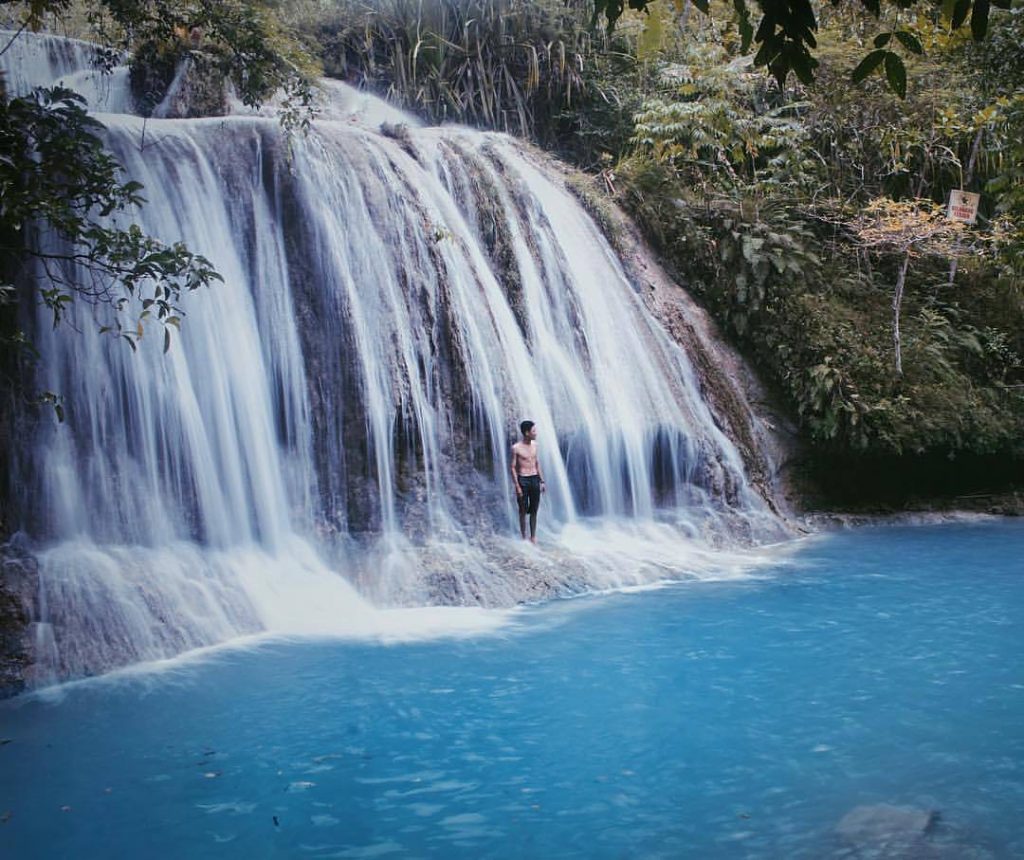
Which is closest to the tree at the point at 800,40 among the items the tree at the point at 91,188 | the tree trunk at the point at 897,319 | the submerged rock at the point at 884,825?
the submerged rock at the point at 884,825

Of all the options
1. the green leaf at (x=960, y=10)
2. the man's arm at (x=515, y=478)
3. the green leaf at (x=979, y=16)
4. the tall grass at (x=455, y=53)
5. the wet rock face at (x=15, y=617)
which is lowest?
the wet rock face at (x=15, y=617)

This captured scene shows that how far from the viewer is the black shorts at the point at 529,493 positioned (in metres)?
9.98

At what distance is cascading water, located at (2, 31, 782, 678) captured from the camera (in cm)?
801

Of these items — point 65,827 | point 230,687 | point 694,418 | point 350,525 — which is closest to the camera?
point 65,827

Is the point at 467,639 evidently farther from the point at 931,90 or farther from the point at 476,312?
the point at 931,90

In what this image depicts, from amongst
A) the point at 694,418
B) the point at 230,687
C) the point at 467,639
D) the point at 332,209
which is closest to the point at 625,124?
Answer: the point at 694,418

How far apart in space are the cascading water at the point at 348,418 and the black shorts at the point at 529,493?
1.18 ft

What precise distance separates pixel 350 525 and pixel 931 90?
1336cm

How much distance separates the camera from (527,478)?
9.98m

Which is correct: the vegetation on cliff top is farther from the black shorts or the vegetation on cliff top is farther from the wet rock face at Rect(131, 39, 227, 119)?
the black shorts

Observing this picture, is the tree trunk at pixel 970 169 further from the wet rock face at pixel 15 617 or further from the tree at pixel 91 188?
the wet rock face at pixel 15 617

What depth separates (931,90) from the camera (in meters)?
16.4

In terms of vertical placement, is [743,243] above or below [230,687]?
above

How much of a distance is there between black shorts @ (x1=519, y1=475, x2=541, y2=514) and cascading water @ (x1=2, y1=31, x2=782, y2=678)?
0.36 metres
